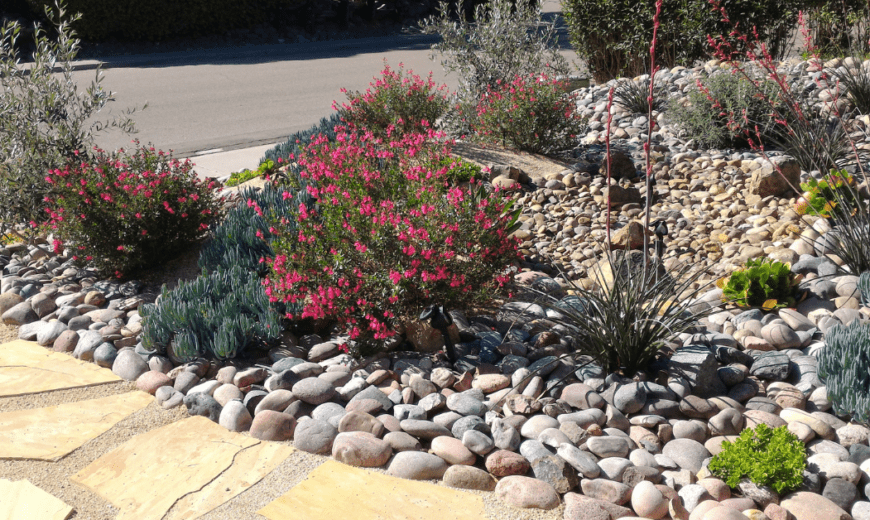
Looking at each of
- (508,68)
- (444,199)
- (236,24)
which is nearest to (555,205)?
(444,199)

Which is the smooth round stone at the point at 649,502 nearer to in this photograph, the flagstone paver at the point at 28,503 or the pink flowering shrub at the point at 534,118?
the flagstone paver at the point at 28,503

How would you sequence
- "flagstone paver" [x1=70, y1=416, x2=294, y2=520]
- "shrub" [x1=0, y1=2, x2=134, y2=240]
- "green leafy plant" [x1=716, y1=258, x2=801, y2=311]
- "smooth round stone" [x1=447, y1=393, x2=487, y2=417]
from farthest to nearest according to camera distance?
1. "shrub" [x1=0, y1=2, x2=134, y2=240]
2. "green leafy plant" [x1=716, y1=258, x2=801, y2=311]
3. "smooth round stone" [x1=447, y1=393, x2=487, y2=417]
4. "flagstone paver" [x1=70, y1=416, x2=294, y2=520]

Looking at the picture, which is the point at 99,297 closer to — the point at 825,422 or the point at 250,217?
the point at 250,217

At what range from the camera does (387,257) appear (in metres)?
3.76

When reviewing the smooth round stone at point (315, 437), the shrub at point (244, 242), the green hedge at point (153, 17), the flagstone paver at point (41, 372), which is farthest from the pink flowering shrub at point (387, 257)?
the green hedge at point (153, 17)

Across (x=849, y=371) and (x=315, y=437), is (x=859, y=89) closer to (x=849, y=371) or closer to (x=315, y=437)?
(x=849, y=371)

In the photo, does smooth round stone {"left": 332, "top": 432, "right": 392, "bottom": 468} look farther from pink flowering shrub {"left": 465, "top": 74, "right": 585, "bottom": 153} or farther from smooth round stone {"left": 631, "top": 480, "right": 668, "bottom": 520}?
pink flowering shrub {"left": 465, "top": 74, "right": 585, "bottom": 153}

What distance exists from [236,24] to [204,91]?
7.80m

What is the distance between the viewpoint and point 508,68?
28.1ft

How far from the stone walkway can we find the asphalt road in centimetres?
573

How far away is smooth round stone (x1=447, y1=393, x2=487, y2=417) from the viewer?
308 centimetres

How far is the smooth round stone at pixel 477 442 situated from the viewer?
9.17 feet

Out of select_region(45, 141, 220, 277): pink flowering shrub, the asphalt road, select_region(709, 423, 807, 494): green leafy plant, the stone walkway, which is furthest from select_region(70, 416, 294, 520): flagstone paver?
the asphalt road

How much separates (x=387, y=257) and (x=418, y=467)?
1341mm
